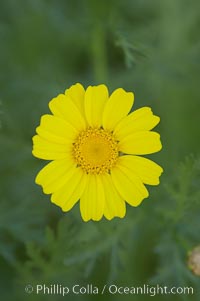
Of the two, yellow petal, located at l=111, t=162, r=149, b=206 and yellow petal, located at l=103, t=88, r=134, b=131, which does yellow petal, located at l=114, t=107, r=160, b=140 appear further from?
yellow petal, located at l=111, t=162, r=149, b=206

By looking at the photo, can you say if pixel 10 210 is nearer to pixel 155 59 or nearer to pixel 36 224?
pixel 36 224

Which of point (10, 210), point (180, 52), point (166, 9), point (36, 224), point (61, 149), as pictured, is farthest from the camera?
point (166, 9)

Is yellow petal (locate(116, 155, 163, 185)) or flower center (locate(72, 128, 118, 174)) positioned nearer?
yellow petal (locate(116, 155, 163, 185))

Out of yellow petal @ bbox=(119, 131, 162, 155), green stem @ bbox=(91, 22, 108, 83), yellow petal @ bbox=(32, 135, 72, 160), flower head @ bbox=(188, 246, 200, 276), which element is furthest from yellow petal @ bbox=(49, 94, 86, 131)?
green stem @ bbox=(91, 22, 108, 83)

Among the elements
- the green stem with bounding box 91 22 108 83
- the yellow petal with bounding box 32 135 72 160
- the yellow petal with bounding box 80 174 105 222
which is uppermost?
the green stem with bounding box 91 22 108 83

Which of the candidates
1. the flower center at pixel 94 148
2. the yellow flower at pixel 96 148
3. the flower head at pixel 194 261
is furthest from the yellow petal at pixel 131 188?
the flower head at pixel 194 261

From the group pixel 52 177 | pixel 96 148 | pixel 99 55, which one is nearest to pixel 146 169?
pixel 96 148

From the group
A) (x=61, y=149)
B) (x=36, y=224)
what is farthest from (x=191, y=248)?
(x=36, y=224)
